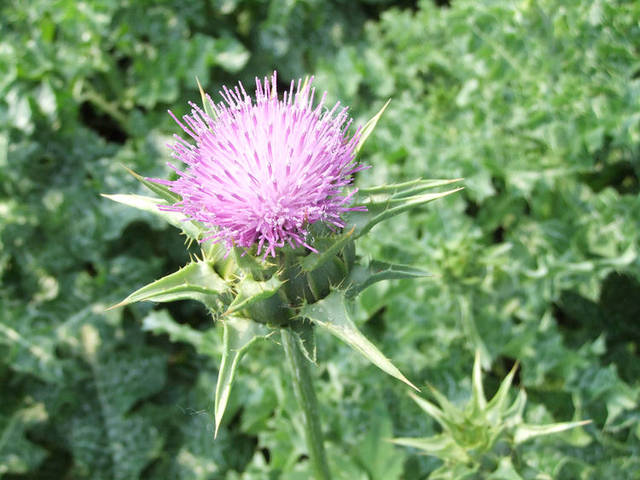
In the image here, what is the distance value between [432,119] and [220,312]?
216 centimetres

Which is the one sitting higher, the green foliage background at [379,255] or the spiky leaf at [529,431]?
the green foliage background at [379,255]

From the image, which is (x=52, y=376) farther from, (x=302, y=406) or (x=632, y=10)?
(x=632, y=10)

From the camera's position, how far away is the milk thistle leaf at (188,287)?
1530 millimetres

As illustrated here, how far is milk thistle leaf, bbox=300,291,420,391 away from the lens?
1.43 m

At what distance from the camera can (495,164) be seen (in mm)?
3070

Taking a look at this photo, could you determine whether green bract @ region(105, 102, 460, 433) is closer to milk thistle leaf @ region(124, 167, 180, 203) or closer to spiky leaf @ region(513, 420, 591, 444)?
milk thistle leaf @ region(124, 167, 180, 203)

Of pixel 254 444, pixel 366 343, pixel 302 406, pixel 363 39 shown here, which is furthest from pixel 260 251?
pixel 363 39

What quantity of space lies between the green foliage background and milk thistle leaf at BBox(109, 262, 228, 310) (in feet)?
3.60

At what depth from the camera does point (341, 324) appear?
1536 mm

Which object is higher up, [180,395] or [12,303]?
[12,303]

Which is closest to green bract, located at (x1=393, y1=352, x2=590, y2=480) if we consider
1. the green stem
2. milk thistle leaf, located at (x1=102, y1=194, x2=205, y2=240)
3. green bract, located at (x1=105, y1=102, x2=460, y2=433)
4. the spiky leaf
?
the spiky leaf

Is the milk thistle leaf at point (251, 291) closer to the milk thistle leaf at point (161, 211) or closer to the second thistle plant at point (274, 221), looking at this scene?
the second thistle plant at point (274, 221)

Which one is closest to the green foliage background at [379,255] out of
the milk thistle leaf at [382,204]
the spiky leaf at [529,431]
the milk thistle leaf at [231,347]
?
the spiky leaf at [529,431]

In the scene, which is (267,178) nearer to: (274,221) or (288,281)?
(274,221)
